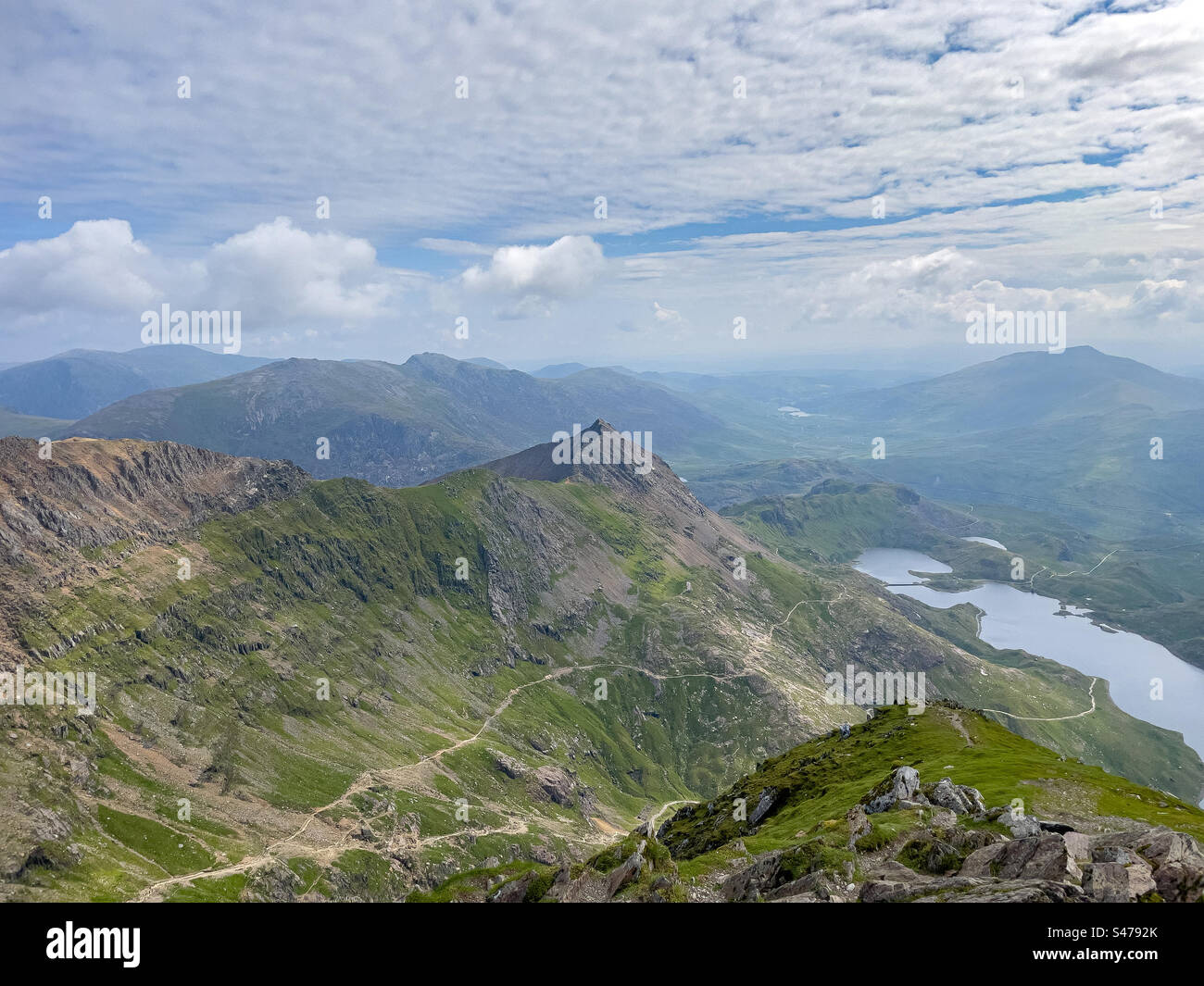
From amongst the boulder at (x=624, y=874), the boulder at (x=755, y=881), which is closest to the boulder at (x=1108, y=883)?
the boulder at (x=755, y=881)

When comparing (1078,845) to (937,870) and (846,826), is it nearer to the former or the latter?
(937,870)

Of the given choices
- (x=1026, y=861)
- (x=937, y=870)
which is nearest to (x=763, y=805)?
(x=937, y=870)

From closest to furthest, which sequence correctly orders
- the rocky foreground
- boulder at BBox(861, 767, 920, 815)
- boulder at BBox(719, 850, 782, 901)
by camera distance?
1. the rocky foreground
2. boulder at BBox(719, 850, 782, 901)
3. boulder at BBox(861, 767, 920, 815)

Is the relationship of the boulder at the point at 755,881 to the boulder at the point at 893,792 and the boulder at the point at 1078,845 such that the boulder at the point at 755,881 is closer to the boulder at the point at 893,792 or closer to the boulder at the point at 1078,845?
the boulder at the point at 1078,845

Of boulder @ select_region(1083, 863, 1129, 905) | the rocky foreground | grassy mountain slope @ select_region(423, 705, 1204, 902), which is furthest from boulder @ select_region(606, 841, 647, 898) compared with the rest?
boulder @ select_region(1083, 863, 1129, 905)

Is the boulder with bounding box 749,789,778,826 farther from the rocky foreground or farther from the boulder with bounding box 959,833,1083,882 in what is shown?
the boulder with bounding box 959,833,1083,882

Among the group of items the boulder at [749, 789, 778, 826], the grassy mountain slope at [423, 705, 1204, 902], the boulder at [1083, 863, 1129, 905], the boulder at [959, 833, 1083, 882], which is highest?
the boulder at [1083, 863, 1129, 905]

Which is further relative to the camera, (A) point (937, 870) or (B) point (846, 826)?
(B) point (846, 826)

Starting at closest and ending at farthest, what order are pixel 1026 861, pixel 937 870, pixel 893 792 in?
pixel 1026 861 < pixel 937 870 < pixel 893 792

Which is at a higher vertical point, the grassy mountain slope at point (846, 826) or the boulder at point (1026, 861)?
the boulder at point (1026, 861)

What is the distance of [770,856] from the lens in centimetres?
5909
